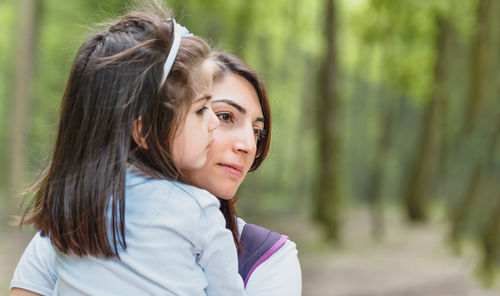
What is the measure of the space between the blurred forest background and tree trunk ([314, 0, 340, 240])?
0.03 metres

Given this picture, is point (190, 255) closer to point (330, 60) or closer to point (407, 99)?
point (330, 60)

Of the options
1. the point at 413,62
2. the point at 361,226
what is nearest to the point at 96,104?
the point at 413,62

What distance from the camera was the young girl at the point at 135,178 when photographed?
5.44 ft

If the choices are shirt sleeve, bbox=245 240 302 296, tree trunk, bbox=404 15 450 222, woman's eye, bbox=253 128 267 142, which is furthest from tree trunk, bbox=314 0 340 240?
shirt sleeve, bbox=245 240 302 296

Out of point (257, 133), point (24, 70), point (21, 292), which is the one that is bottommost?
point (21, 292)

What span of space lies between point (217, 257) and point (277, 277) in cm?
24

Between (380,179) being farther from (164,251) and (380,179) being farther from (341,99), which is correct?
(164,251)

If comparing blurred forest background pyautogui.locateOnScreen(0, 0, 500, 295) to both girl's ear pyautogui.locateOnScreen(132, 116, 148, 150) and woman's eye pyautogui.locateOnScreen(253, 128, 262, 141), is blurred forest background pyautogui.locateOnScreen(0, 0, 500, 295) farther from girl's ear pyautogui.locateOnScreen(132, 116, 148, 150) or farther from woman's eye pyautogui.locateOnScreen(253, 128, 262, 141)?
girl's ear pyautogui.locateOnScreen(132, 116, 148, 150)

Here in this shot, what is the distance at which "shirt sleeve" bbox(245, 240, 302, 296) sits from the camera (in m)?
1.84

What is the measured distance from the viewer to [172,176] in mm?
1741

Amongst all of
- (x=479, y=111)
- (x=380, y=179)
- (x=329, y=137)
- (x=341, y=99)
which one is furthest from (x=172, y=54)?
(x=380, y=179)

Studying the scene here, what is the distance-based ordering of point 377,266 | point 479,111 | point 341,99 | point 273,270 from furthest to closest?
1. point 341,99
2. point 377,266
3. point 479,111
4. point 273,270

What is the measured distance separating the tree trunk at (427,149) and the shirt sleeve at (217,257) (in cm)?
1729

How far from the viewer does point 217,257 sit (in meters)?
1.70
